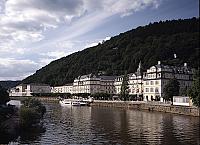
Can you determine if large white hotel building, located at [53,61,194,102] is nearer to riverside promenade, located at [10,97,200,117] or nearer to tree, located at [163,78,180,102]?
tree, located at [163,78,180,102]

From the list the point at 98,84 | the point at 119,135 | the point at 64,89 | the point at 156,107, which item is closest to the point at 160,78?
the point at 156,107

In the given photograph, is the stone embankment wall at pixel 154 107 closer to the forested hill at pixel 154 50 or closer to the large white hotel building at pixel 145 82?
the large white hotel building at pixel 145 82

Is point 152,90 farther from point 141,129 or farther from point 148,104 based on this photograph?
point 141,129

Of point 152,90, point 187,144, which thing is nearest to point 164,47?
point 152,90

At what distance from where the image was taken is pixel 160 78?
96562 mm

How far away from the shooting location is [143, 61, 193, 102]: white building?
9669 cm

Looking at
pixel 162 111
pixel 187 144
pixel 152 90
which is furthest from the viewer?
pixel 152 90

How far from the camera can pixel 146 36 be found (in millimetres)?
195000

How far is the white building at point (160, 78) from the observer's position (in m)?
96.7

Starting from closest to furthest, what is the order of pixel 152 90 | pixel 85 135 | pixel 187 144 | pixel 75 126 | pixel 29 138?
pixel 187 144 < pixel 29 138 < pixel 85 135 < pixel 75 126 < pixel 152 90

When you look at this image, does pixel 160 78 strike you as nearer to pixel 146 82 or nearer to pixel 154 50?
pixel 146 82

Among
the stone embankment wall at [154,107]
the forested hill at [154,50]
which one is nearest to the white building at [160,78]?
the stone embankment wall at [154,107]

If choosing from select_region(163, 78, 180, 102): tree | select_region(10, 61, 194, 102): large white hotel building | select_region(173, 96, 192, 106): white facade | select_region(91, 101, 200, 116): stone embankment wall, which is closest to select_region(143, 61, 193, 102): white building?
select_region(10, 61, 194, 102): large white hotel building

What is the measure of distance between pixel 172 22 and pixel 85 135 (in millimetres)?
167282
